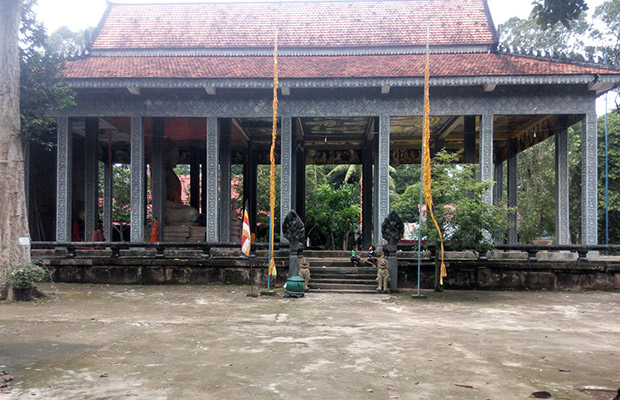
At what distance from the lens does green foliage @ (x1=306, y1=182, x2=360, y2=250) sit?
25641mm

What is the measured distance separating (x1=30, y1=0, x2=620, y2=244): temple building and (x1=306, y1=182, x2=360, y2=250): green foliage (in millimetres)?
3412

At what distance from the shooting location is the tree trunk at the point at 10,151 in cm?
1098

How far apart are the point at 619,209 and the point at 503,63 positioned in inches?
630

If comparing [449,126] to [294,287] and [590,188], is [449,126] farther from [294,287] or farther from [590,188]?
[294,287]

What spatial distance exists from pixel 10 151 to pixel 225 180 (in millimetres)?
8751

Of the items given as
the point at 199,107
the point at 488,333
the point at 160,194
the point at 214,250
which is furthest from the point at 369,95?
the point at 488,333

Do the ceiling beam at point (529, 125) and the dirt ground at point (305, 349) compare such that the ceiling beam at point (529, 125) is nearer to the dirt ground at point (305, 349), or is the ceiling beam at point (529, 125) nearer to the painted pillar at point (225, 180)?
the dirt ground at point (305, 349)

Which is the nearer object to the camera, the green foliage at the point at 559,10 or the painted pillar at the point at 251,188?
the green foliage at the point at 559,10

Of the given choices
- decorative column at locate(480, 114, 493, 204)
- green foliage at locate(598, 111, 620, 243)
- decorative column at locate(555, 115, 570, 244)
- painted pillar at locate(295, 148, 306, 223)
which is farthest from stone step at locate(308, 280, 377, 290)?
green foliage at locate(598, 111, 620, 243)

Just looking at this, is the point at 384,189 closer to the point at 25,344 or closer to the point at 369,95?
the point at 369,95

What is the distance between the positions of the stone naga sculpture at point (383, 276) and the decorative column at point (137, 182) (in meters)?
7.69

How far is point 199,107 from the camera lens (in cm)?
1605

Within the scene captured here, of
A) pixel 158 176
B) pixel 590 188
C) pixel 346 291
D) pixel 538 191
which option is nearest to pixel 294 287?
pixel 346 291

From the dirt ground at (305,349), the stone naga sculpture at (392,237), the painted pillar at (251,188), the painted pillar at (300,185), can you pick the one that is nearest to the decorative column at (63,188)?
the dirt ground at (305,349)
